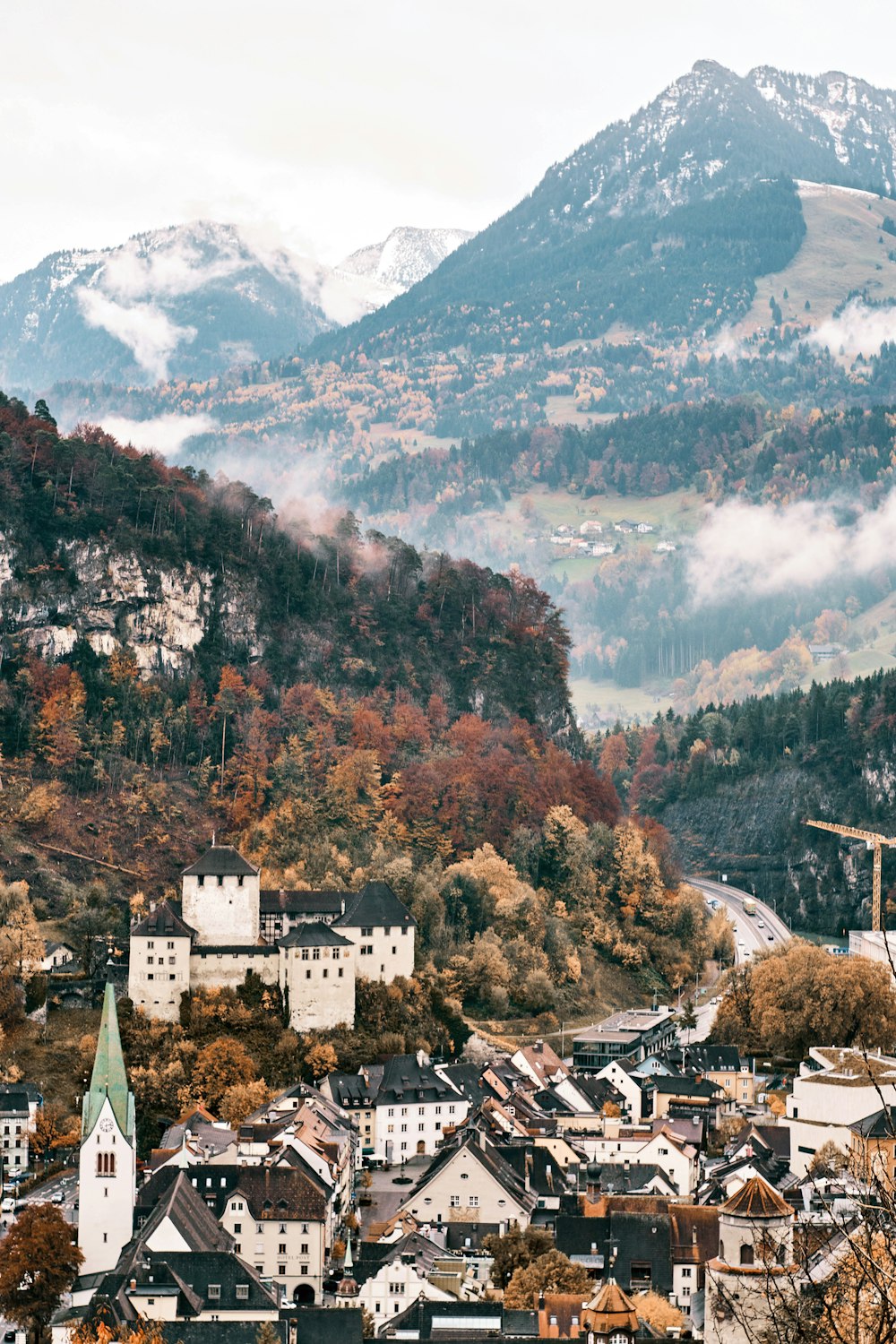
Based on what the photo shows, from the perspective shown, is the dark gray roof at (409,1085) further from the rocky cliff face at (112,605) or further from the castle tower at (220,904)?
the rocky cliff face at (112,605)

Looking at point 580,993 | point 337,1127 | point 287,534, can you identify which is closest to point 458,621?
point 287,534

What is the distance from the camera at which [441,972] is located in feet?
420

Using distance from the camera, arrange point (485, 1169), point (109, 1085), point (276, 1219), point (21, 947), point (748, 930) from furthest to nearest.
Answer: point (748, 930) → point (21, 947) → point (485, 1169) → point (109, 1085) → point (276, 1219)

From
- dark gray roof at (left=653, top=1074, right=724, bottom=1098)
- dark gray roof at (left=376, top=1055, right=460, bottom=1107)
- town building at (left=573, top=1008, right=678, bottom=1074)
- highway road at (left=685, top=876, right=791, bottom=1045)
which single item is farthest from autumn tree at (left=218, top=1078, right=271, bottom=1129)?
highway road at (left=685, top=876, right=791, bottom=1045)

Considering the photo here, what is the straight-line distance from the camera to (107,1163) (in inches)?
3602

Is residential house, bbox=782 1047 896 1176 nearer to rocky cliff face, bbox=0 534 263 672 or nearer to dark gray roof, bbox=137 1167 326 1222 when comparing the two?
dark gray roof, bbox=137 1167 326 1222

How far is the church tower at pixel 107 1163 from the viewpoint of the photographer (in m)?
88.8

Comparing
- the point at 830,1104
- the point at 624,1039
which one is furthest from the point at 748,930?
the point at 830,1104

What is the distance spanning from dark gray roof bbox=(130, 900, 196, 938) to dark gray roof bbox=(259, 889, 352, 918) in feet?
22.5

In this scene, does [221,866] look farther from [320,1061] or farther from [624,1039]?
[624,1039]

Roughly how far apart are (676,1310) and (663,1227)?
5.49 meters

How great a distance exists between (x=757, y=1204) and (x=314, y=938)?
135ft

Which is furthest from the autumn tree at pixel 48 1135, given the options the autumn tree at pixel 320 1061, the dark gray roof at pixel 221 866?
the dark gray roof at pixel 221 866

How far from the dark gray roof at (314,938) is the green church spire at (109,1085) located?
15110mm
